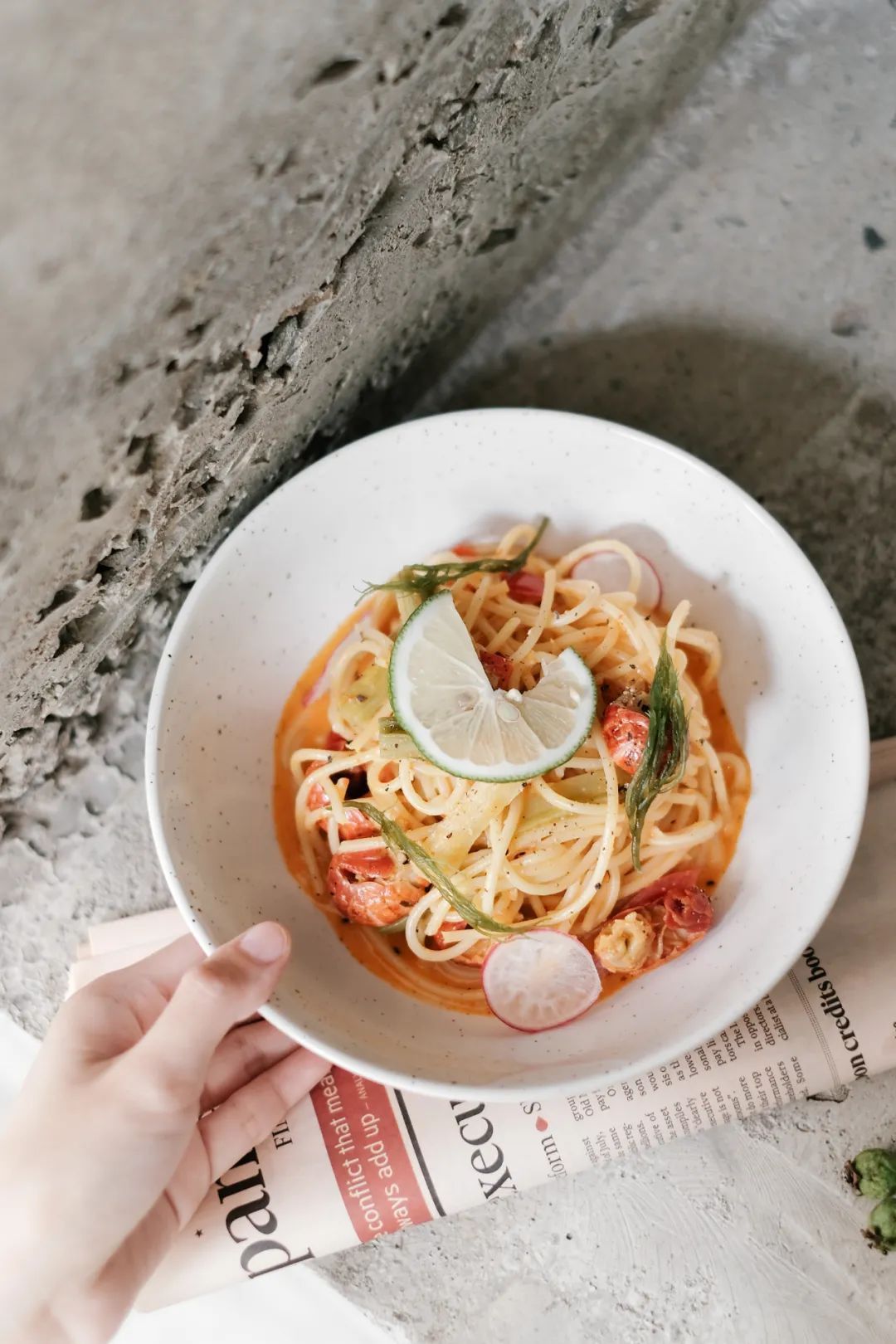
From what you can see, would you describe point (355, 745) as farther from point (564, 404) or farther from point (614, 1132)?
point (564, 404)

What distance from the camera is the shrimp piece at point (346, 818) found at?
1.66 metres

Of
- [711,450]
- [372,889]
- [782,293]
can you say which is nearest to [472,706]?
[372,889]

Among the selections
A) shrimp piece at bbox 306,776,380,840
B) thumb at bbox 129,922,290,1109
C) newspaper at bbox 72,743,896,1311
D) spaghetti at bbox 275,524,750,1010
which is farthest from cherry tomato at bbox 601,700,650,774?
thumb at bbox 129,922,290,1109

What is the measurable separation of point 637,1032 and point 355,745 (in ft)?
2.04

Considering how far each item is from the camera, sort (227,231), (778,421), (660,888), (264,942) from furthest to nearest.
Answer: (778,421), (660,888), (264,942), (227,231)

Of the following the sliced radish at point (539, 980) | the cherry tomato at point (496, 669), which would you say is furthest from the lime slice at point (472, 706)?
the sliced radish at point (539, 980)

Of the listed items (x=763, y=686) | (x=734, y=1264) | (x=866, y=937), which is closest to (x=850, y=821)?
(x=763, y=686)

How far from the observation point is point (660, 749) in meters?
1.56

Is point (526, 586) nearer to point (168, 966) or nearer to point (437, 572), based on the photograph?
point (437, 572)

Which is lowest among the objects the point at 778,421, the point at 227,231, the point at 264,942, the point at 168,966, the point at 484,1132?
the point at 484,1132

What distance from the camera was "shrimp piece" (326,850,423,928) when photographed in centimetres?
162

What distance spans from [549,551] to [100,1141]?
1157 mm

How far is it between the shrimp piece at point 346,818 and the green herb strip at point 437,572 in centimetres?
32

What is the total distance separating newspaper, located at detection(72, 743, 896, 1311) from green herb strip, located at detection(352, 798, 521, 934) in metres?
0.36
